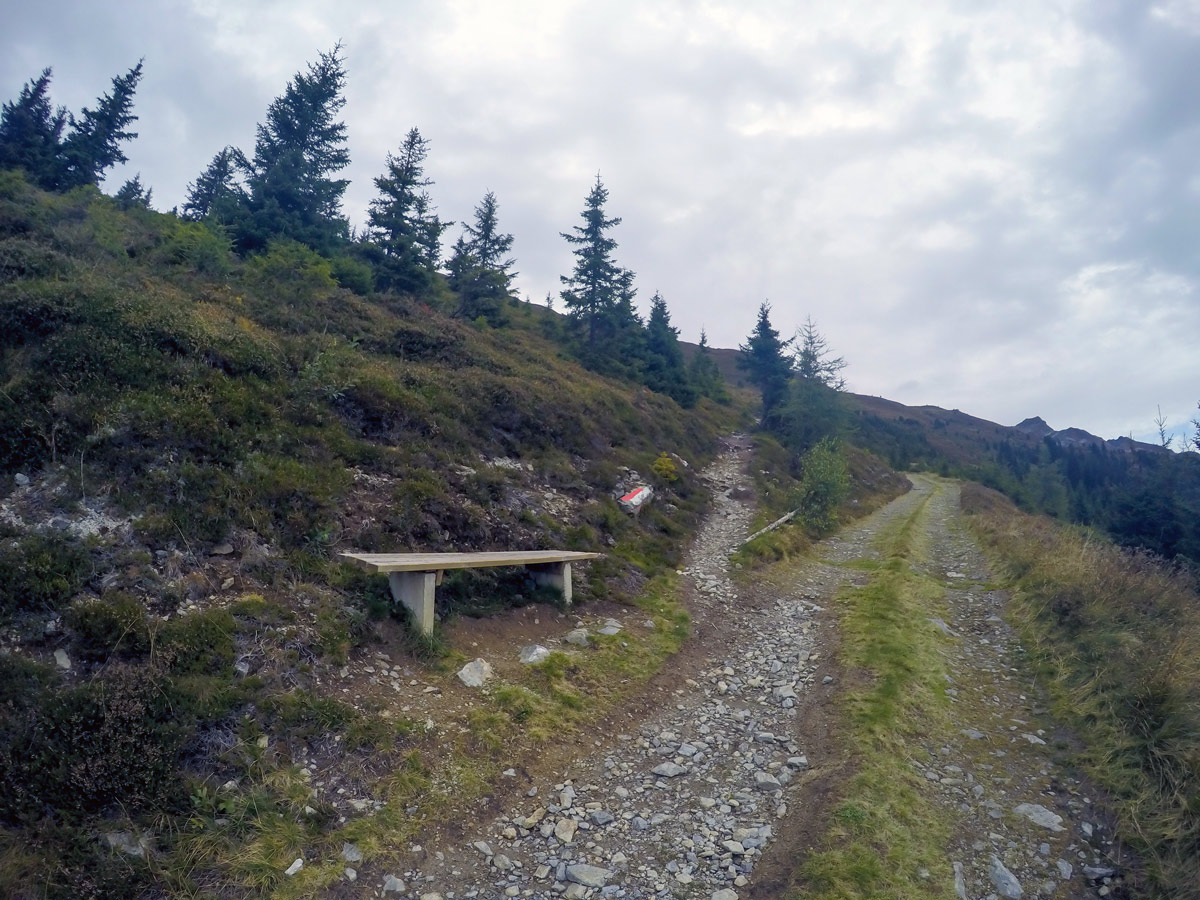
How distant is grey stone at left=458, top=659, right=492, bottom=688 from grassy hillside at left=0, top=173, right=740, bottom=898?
0.53 m

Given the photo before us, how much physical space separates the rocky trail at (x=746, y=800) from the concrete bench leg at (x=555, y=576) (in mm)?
2189

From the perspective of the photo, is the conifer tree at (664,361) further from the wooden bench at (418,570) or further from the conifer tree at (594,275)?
the wooden bench at (418,570)

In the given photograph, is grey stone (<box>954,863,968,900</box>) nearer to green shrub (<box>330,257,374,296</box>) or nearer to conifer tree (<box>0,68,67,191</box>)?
green shrub (<box>330,257,374,296</box>)

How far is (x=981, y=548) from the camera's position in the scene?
18.0 m

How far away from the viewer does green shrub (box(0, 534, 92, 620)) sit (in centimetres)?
579

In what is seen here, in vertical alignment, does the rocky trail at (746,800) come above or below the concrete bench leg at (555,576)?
below

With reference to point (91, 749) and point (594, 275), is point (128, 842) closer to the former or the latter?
point (91, 749)

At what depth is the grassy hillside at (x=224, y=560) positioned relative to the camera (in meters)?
4.68

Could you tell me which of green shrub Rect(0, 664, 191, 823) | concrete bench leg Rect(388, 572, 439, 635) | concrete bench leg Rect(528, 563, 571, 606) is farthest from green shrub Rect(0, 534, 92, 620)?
concrete bench leg Rect(528, 563, 571, 606)

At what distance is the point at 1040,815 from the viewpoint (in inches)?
221

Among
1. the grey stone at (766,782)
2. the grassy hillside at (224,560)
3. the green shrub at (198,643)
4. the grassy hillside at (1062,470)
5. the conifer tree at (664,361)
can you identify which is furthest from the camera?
the conifer tree at (664,361)

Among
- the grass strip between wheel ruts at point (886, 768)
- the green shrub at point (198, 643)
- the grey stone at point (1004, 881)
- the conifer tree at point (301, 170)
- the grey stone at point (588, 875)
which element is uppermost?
the conifer tree at point (301, 170)

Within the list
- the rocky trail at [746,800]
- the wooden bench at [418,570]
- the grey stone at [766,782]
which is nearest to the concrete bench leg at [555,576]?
the wooden bench at [418,570]

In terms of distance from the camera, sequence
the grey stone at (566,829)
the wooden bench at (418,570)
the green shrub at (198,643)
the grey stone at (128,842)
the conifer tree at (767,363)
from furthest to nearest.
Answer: the conifer tree at (767,363), the wooden bench at (418,570), the green shrub at (198,643), the grey stone at (566,829), the grey stone at (128,842)
